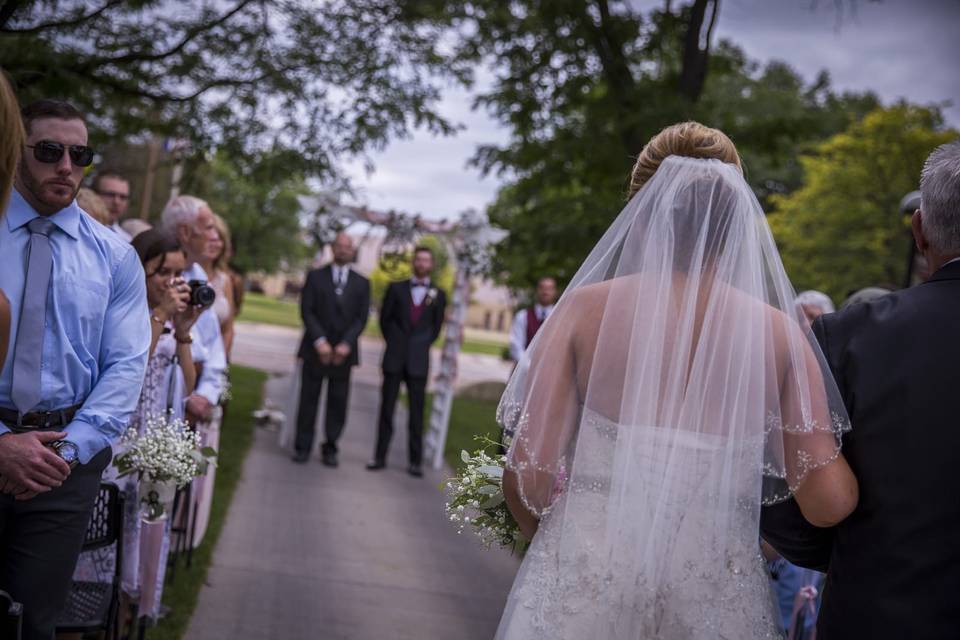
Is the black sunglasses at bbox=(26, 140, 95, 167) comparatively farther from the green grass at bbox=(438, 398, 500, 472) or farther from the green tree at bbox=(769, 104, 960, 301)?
the green tree at bbox=(769, 104, 960, 301)

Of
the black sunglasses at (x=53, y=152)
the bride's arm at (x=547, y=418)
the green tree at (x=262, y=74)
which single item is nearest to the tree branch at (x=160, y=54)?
the green tree at (x=262, y=74)

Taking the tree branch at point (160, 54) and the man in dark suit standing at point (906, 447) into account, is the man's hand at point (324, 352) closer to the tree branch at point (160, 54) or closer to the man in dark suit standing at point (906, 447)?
the tree branch at point (160, 54)

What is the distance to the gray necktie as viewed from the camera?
334 centimetres

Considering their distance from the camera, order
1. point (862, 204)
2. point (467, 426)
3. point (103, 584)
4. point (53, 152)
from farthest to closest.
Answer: point (862, 204) → point (467, 426) → point (103, 584) → point (53, 152)

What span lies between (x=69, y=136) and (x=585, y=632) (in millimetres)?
2365

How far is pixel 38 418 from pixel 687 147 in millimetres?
2249

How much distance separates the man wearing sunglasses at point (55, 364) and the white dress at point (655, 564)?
5.00ft

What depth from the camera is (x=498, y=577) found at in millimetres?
7918

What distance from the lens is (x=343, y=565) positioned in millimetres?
7523

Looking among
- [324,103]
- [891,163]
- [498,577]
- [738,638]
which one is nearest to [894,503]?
[738,638]

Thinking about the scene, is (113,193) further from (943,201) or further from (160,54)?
(943,201)

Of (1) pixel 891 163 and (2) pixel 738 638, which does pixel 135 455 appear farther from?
(1) pixel 891 163

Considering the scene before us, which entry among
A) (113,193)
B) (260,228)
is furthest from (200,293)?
(260,228)

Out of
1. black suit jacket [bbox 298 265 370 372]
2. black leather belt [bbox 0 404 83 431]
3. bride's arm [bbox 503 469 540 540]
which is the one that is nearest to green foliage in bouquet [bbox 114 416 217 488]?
black leather belt [bbox 0 404 83 431]
